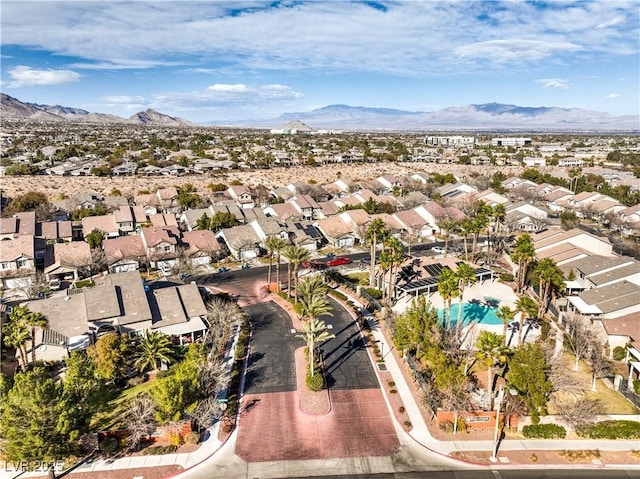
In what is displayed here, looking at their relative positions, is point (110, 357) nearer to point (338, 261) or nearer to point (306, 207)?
point (338, 261)

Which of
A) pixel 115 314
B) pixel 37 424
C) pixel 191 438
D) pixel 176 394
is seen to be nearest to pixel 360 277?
pixel 115 314

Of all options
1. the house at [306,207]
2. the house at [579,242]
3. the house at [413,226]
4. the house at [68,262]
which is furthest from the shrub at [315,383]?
the house at [306,207]

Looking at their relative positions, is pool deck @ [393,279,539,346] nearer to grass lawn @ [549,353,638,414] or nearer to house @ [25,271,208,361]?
grass lawn @ [549,353,638,414]

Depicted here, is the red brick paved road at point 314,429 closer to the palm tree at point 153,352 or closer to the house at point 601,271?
the palm tree at point 153,352

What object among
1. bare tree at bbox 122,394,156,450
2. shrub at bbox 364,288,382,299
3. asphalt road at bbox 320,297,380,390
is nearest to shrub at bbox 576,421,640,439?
asphalt road at bbox 320,297,380,390

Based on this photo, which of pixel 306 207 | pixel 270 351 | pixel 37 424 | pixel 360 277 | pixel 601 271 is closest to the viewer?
pixel 37 424

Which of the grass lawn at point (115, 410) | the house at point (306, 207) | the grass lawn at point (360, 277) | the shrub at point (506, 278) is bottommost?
Result: the grass lawn at point (115, 410)
